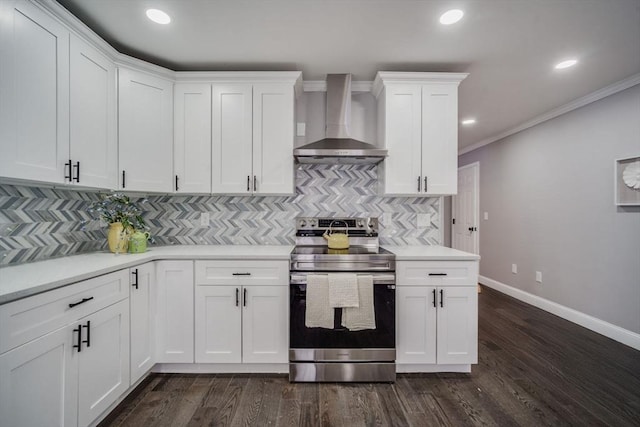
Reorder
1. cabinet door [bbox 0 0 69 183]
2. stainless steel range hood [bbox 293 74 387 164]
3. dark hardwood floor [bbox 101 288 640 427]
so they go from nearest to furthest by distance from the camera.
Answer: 1. cabinet door [bbox 0 0 69 183]
2. dark hardwood floor [bbox 101 288 640 427]
3. stainless steel range hood [bbox 293 74 387 164]

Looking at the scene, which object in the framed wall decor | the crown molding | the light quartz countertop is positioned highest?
the crown molding

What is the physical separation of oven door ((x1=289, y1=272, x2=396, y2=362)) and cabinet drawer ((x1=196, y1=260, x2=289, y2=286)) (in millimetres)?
126

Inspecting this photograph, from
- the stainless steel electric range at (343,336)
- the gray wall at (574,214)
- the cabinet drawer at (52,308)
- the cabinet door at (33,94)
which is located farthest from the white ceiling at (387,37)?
the cabinet drawer at (52,308)

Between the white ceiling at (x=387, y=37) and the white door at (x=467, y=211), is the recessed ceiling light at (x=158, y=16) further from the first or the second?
the white door at (x=467, y=211)

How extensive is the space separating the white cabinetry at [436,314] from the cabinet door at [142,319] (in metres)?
1.87

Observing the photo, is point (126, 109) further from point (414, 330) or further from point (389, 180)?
point (414, 330)

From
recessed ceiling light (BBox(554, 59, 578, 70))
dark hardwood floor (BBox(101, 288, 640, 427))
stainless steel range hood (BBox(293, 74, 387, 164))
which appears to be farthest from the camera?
stainless steel range hood (BBox(293, 74, 387, 164))

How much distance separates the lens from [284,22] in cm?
183

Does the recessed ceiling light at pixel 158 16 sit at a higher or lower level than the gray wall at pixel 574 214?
higher

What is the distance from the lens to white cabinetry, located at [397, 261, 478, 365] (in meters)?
2.08

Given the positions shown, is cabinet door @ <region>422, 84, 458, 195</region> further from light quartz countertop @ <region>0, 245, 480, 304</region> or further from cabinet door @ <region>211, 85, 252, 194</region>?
cabinet door @ <region>211, 85, 252, 194</region>

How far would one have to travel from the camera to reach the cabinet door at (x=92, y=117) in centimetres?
175

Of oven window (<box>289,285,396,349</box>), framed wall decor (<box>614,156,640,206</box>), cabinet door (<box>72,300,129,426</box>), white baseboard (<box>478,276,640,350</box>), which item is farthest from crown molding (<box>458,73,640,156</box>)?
cabinet door (<box>72,300,129,426</box>)

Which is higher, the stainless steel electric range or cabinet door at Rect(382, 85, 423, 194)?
cabinet door at Rect(382, 85, 423, 194)
